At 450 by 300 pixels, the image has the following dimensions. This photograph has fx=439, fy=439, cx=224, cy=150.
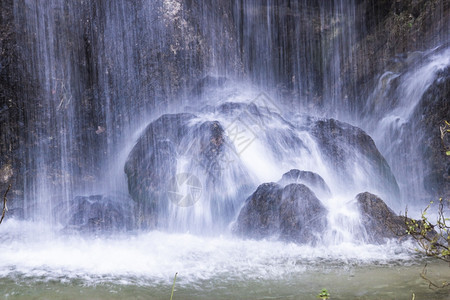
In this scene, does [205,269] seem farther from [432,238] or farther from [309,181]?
[309,181]

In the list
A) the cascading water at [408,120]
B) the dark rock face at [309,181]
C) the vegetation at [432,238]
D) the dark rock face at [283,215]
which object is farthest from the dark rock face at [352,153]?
the vegetation at [432,238]

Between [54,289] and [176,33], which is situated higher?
[176,33]

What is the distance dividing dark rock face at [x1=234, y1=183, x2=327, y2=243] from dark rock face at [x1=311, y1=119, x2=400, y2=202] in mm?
2456

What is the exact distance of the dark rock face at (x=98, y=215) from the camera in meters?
8.07

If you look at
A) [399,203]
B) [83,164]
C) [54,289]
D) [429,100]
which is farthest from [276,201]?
[83,164]

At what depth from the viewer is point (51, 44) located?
11.8m

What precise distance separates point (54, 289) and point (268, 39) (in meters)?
12.9

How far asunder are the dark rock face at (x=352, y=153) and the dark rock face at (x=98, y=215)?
4.57 m

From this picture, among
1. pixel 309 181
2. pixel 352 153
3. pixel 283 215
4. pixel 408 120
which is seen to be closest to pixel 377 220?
pixel 283 215

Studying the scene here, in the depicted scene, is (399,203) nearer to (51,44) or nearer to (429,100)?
(429,100)

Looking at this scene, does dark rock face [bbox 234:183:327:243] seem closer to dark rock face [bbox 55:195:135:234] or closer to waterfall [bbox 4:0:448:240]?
waterfall [bbox 4:0:448:240]

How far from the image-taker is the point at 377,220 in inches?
277

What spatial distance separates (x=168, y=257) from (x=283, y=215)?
222 cm

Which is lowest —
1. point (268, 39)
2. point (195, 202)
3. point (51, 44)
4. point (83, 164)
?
point (195, 202)
